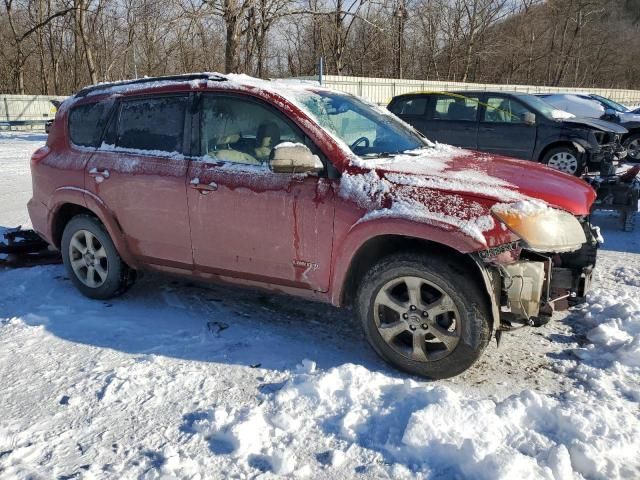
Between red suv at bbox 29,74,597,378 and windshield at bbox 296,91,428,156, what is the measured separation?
18 millimetres

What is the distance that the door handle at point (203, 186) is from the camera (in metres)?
3.77

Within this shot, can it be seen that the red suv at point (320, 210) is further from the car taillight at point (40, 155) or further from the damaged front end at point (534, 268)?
the car taillight at point (40, 155)

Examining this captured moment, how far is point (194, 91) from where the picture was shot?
4008 mm

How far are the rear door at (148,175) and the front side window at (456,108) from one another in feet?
25.5

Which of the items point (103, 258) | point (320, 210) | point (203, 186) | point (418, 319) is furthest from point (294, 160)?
point (103, 258)

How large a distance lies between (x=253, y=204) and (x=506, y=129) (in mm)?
8036

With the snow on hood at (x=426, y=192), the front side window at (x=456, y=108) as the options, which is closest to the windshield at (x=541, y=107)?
the front side window at (x=456, y=108)

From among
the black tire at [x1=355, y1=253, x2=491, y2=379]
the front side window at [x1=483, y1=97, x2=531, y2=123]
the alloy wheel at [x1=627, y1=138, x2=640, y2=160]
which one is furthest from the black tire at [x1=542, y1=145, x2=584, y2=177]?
the black tire at [x1=355, y1=253, x2=491, y2=379]

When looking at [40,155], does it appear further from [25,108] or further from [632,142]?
[25,108]

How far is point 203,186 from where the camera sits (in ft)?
12.5

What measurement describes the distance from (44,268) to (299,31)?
39.3 m

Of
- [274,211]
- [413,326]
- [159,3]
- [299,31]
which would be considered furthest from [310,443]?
[299,31]

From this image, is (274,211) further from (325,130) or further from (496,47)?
(496,47)

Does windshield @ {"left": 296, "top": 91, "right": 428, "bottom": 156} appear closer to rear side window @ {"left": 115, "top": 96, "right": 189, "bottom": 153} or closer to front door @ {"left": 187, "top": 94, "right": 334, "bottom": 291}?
front door @ {"left": 187, "top": 94, "right": 334, "bottom": 291}
